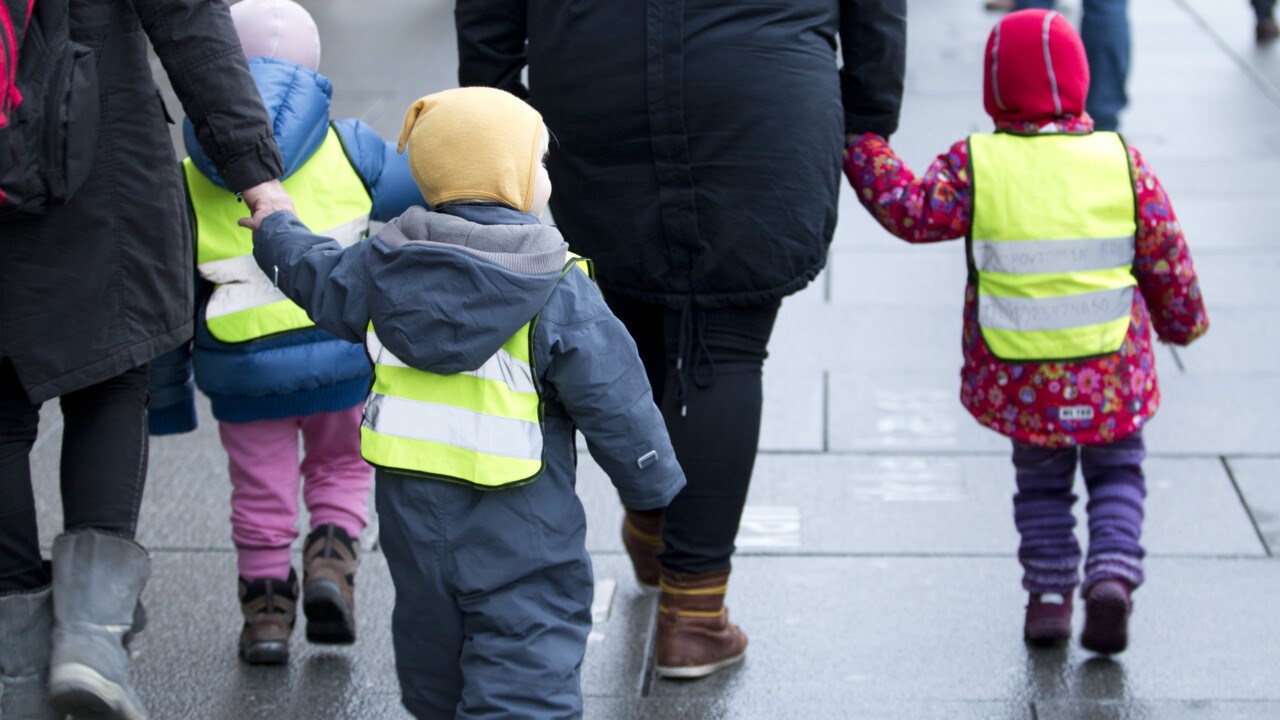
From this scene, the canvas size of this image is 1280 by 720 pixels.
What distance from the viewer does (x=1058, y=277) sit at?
344 cm

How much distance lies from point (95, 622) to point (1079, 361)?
200cm

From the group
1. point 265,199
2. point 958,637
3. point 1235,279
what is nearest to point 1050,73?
point 958,637

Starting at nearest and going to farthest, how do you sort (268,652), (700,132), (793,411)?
(700,132), (268,652), (793,411)

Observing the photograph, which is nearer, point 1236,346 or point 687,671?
point 687,671

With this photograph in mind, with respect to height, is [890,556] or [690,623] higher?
[690,623]

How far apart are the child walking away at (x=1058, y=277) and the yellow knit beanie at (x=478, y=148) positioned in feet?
3.58

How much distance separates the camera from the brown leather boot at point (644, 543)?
3.85 meters

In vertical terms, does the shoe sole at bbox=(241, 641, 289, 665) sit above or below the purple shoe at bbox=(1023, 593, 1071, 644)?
below

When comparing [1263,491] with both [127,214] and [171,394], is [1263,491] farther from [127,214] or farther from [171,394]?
[127,214]

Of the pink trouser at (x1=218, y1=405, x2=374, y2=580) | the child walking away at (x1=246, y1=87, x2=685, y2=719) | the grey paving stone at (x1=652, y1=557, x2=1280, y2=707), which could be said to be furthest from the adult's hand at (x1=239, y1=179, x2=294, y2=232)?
the grey paving stone at (x1=652, y1=557, x2=1280, y2=707)

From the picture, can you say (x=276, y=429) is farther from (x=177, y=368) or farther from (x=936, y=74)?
(x=936, y=74)

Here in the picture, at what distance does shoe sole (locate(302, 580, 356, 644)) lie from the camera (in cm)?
362

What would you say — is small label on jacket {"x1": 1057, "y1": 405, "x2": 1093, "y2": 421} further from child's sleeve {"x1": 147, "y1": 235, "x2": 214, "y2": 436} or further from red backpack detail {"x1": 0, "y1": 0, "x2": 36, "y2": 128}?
red backpack detail {"x1": 0, "y1": 0, "x2": 36, "y2": 128}

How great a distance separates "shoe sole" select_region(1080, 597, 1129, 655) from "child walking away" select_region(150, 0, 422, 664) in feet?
5.24
